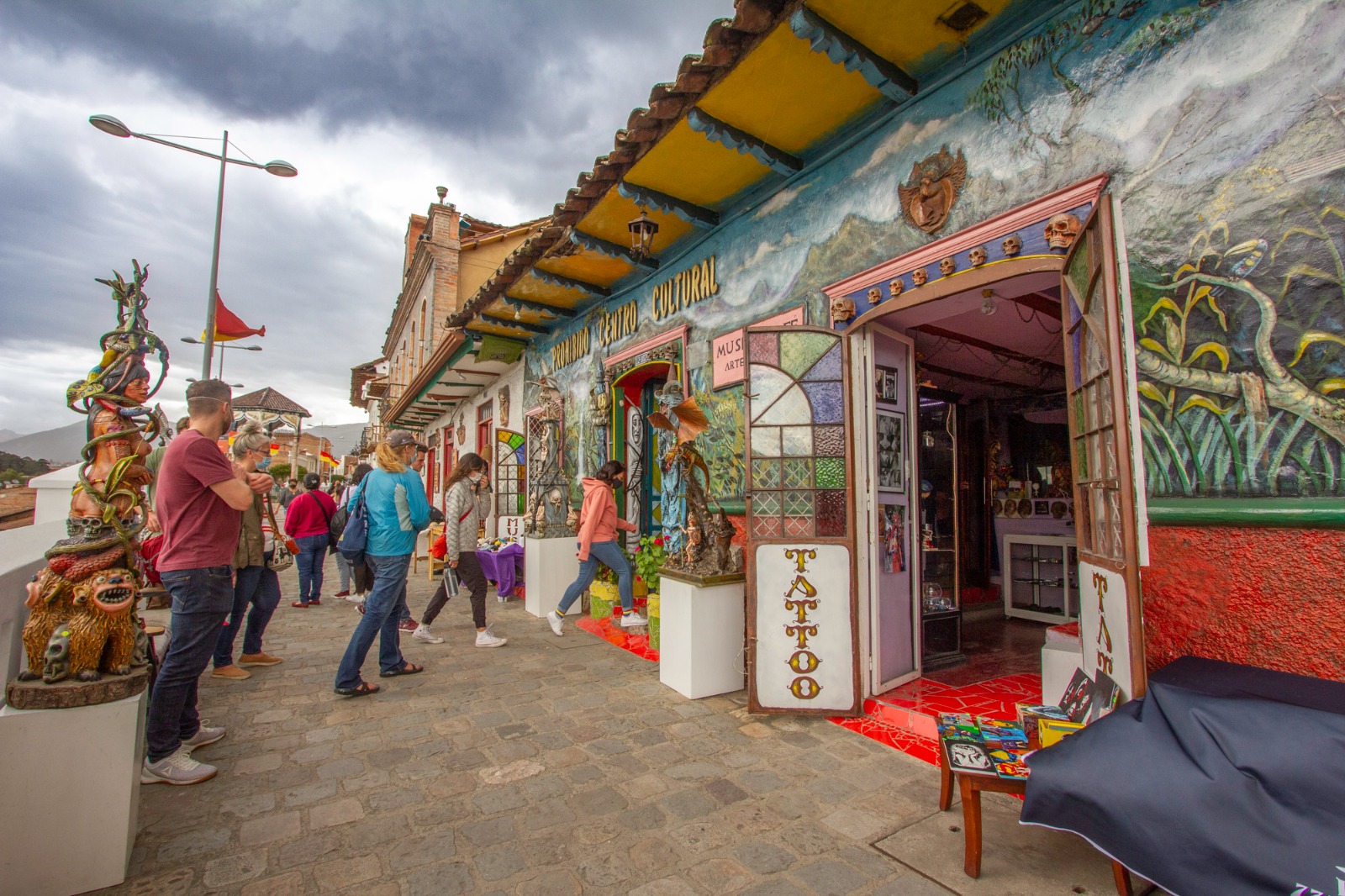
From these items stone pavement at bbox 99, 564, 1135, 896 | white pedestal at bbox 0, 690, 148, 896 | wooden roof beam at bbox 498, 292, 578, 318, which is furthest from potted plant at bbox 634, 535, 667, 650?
wooden roof beam at bbox 498, 292, 578, 318

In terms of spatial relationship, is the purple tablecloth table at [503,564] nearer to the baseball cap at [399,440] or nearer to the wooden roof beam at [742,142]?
the baseball cap at [399,440]

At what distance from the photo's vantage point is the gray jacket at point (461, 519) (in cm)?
568

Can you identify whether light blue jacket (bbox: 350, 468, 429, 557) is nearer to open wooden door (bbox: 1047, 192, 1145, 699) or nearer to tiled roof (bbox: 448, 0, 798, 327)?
tiled roof (bbox: 448, 0, 798, 327)

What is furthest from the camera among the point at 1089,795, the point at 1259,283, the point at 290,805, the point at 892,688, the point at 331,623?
the point at 331,623

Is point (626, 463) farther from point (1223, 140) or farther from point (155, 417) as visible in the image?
point (1223, 140)

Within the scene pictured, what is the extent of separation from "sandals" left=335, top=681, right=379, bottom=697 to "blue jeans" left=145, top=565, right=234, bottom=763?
124 centimetres

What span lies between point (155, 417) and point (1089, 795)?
4.07 m

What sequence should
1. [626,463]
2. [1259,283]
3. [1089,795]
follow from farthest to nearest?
1. [626,463]
2. [1259,283]
3. [1089,795]

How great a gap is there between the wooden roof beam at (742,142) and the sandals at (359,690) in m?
4.47

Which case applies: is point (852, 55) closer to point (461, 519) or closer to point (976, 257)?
point (976, 257)

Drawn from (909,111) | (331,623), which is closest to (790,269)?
(909,111)

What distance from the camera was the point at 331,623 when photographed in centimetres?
696

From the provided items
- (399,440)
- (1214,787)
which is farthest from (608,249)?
(1214,787)

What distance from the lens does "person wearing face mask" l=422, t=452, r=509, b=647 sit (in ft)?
18.7
